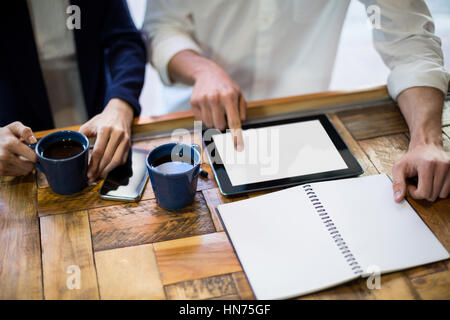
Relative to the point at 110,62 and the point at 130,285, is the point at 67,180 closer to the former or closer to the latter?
the point at 130,285

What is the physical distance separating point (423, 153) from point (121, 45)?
0.84 metres

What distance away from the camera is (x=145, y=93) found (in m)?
2.07

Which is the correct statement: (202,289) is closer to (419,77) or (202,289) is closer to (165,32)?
(419,77)

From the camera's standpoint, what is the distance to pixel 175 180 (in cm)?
65

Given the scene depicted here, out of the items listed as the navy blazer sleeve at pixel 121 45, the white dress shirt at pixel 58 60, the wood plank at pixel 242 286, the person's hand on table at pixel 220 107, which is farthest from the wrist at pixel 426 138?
the white dress shirt at pixel 58 60

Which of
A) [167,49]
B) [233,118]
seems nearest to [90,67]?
[167,49]

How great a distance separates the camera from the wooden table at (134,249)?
0.58 meters

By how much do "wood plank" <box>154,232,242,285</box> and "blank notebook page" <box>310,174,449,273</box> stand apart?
200 mm

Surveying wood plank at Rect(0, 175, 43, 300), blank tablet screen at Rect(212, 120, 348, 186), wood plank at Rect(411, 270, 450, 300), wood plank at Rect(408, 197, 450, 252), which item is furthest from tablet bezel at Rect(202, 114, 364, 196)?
wood plank at Rect(0, 175, 43, 300)

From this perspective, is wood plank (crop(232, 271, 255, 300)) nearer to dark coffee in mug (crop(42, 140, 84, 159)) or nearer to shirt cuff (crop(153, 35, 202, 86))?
dark coffee in mug (crop(42, 140, 84, 159))

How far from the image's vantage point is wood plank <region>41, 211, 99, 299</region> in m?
0.58
